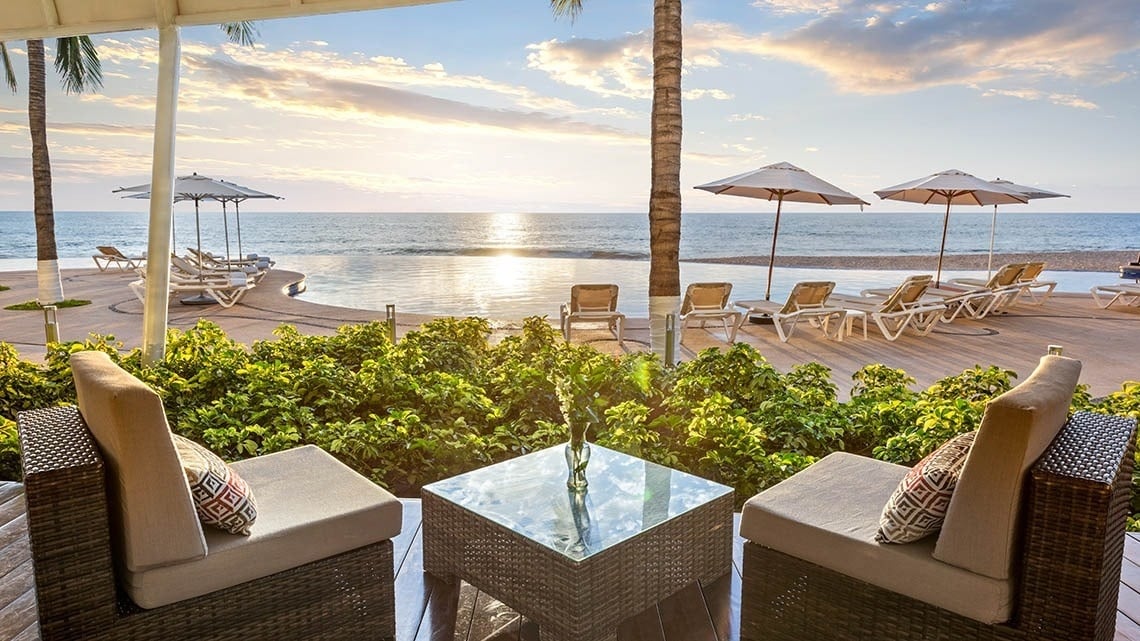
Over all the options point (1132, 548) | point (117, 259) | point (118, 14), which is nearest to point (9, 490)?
point (118, 14)

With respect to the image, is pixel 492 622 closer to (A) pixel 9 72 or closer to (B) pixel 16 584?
(B) pixel 16 584

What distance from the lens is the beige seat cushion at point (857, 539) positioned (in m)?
1.67

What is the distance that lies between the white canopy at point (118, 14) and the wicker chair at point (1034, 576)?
14.2 feet

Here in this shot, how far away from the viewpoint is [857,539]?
6.08 ft

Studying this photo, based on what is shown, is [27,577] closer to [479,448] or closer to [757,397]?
[479,448]

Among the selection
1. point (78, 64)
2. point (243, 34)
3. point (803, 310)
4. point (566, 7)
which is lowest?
point (803, 310)

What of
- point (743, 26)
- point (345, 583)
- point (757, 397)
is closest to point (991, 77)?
point (743, 26)

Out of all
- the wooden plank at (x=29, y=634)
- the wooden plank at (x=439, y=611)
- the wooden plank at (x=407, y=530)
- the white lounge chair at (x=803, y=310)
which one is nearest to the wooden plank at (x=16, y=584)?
the wooden plank at (x=29, y=634)

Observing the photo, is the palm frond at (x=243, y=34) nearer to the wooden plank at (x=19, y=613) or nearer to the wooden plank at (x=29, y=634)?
the wooden plank at (x=19, y=613)

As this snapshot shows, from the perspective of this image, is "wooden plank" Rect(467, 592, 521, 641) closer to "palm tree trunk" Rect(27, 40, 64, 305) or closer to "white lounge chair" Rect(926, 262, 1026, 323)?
"white lounge chair" Rect(926, 262, 1026, 323)

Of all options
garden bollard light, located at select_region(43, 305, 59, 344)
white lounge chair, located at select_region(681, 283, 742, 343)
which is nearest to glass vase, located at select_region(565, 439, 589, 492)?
garden bollard light, located at select_region(43, 305, 59, 344)

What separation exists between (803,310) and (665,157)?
389cm

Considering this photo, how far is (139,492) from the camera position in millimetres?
1660

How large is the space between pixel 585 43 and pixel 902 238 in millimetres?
30133
